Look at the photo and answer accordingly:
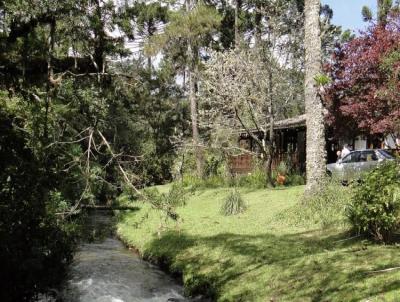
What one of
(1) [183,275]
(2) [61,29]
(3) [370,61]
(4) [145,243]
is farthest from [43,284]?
(3) [370,61]

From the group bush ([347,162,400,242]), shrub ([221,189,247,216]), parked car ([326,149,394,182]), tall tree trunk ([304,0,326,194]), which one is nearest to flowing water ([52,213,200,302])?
shrub ([221,189,247,216])

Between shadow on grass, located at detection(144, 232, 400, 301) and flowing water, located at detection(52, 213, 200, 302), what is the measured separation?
0.46 m

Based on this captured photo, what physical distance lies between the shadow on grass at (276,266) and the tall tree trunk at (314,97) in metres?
2.95

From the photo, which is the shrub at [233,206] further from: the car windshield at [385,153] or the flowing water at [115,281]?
the car windshield at [385,153]

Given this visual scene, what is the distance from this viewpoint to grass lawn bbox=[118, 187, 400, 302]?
25.1 feet

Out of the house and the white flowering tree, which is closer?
the white flowering tree

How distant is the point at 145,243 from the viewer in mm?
15141

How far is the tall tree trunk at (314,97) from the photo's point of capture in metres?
14.4

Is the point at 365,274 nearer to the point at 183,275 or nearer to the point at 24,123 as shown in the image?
the point at 183,275

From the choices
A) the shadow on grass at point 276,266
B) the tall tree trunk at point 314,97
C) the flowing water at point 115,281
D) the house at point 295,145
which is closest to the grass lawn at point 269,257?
the shadow on grass at point 276,266

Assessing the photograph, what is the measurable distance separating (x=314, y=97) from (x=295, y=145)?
56.2ft

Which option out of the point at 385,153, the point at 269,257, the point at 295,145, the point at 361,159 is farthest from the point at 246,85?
the point at 269,257

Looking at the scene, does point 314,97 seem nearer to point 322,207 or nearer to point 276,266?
point 322,207

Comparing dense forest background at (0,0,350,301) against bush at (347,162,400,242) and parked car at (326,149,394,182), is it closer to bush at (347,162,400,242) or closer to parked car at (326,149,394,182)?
bush at (347,162,400,242)
